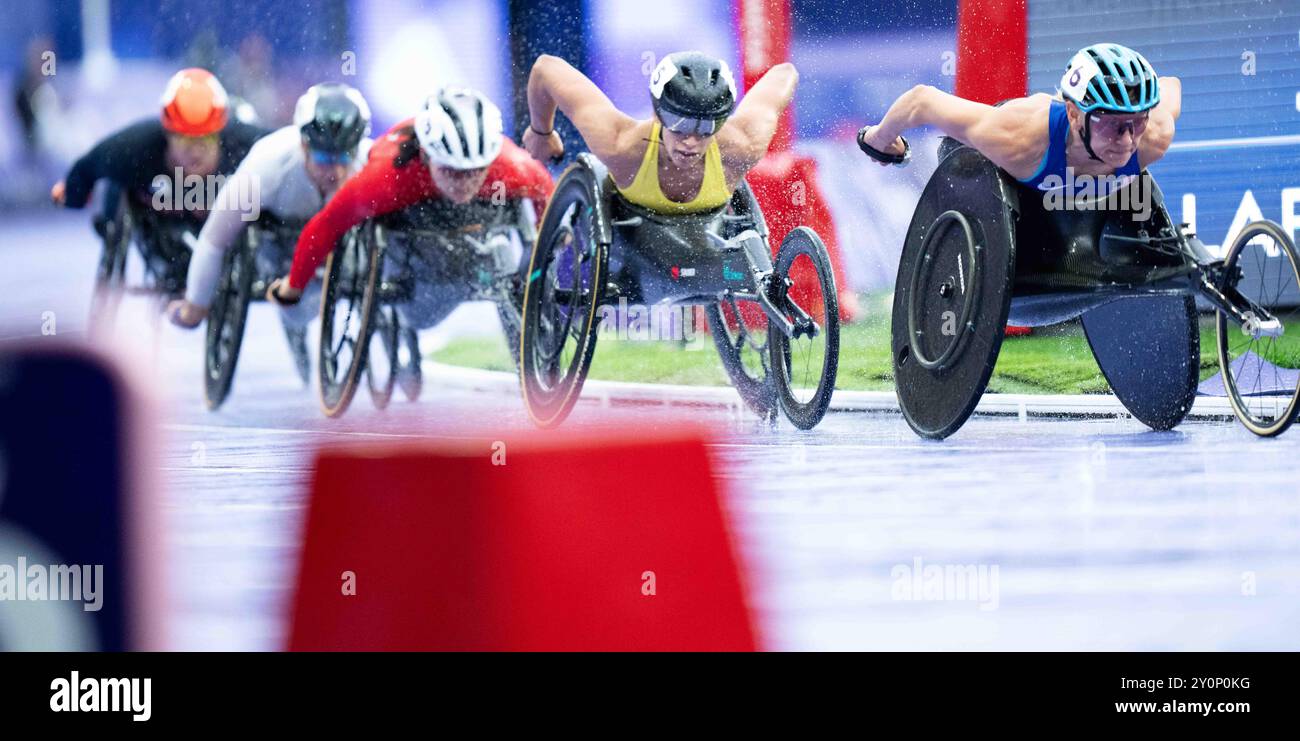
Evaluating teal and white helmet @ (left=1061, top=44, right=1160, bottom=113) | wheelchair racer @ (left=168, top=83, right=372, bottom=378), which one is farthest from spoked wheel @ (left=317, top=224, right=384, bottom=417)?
teal and white helmet @ (left=1061, top=44, right=1160, bottom=113)

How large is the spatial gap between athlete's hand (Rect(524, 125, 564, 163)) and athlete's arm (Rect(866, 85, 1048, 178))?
91cm

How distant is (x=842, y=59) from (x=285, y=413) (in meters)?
1.88

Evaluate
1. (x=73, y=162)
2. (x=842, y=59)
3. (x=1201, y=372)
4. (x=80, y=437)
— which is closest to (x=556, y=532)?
(x=80, y=437)

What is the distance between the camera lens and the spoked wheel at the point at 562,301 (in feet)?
14.3

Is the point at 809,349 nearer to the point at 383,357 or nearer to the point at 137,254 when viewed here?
the point at 383,357

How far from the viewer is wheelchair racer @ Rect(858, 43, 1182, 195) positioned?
4.07 m

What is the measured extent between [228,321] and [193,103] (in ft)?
2.46

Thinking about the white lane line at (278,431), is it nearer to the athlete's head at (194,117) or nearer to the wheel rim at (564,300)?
the wheel rim at (564,300)

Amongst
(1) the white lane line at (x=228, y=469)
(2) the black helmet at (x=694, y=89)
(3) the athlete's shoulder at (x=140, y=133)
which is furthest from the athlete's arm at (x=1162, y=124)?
(3) the athlete's shoulder at (x=140, y=133)

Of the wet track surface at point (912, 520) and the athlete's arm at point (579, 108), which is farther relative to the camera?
the athlete's arm at point (579, 108)

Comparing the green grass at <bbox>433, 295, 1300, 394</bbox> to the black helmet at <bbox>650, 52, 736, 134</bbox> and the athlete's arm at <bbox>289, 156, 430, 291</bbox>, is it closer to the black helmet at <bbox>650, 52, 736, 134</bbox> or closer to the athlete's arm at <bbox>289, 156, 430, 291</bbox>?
the black helmet at <bbox>650, 52, 736, 134</bbox>

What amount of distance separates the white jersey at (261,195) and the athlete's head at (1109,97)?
205 cm

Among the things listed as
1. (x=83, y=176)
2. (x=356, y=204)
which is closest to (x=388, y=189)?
(x=356, y=204)
